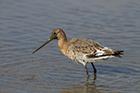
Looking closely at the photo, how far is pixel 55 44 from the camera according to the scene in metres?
12.8

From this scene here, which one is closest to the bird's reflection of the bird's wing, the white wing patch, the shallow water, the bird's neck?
the shallow water

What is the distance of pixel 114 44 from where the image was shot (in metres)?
12.7

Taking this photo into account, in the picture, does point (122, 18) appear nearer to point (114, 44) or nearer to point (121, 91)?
point (114, 44)

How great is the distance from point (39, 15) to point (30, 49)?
2.13 m

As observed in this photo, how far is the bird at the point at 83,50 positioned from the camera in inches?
434

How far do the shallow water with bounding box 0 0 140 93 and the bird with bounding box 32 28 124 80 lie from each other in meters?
0.26

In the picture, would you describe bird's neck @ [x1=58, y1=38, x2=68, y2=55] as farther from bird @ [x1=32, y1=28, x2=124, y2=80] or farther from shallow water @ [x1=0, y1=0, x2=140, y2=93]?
shallow water @ [x1=0, y1=0, x2=140, y2=93]

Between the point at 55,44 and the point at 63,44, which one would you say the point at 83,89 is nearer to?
the point at 63,44

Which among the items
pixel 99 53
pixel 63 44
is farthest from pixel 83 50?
pixel 63 44

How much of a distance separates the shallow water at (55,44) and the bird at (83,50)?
0.84 feet

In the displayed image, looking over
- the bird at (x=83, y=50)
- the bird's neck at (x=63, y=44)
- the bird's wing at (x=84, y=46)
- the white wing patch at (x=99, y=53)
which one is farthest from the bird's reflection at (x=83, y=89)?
the bird's neck at (x=63, y=44)

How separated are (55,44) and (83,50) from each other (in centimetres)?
164

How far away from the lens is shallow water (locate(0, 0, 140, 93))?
1054cm

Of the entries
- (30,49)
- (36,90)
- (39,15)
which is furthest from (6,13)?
(36,90)
